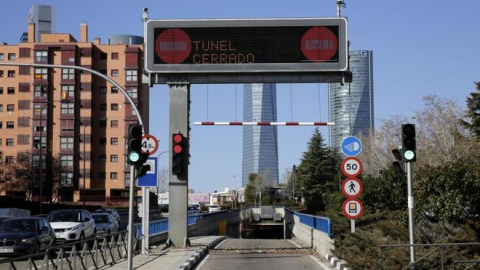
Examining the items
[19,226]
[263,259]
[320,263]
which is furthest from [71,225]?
[320,263]

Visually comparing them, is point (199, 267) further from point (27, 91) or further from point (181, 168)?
point (27, 91)

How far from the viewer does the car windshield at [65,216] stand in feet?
93.4

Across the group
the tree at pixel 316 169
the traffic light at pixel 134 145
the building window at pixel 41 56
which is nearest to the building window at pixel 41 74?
the building window at pixel 41 56

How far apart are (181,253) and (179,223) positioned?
2.58 meters

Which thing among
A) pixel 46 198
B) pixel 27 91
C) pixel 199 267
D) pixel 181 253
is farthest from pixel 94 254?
pixel 27 91

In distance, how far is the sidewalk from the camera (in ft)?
57.0

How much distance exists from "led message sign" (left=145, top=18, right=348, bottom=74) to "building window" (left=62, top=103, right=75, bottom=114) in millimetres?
79616

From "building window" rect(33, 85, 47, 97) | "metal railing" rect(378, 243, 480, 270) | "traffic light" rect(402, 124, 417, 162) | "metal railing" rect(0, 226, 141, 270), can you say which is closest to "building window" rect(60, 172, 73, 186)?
"building window" rect(33, 85, 47, 97)

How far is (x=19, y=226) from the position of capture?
2166 cm

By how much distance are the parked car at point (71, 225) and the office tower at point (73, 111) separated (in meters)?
69.4

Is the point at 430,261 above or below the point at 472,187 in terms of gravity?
below

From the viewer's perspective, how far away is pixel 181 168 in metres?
23.2

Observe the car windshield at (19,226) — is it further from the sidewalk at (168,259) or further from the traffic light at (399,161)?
the traffic light at (399,161)

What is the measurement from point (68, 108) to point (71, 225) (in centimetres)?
7460
